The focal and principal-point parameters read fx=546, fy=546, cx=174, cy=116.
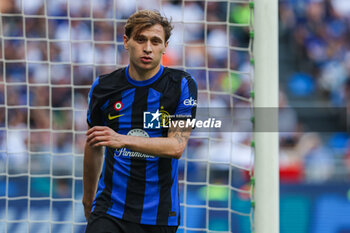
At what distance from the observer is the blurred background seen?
458cm

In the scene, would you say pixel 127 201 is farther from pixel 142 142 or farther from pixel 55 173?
pixel 55 173

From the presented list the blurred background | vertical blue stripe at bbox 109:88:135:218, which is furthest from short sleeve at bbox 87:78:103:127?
the blurred background

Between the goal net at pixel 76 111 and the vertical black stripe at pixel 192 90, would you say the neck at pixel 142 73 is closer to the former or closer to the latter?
the vertical black stripe at pixel 192 90

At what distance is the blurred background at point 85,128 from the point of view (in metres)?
4.58

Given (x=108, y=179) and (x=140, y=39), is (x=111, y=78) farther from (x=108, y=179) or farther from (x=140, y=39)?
(x=108, y=179)

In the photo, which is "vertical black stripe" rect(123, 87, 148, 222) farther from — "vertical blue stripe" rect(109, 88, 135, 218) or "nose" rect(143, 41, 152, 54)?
"nose" rect(143, 41, 152, 54)

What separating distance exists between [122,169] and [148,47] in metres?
0.57

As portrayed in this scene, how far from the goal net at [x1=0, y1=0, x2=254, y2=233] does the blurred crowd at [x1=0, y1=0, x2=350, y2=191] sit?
0.01 meters

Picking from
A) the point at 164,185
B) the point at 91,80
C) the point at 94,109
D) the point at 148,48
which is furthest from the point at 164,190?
the point at 91,80

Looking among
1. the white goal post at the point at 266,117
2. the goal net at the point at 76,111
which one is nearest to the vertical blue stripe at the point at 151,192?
the white goal post at the point at 266,117

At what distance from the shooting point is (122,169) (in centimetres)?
252

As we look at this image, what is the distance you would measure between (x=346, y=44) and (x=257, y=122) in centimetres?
593

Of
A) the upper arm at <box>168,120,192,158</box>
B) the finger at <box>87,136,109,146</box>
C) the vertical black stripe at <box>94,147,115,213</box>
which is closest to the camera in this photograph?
the finger at <box>87,136,109,146</box>

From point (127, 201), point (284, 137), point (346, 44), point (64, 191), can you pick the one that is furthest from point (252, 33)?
point (346, 44)
